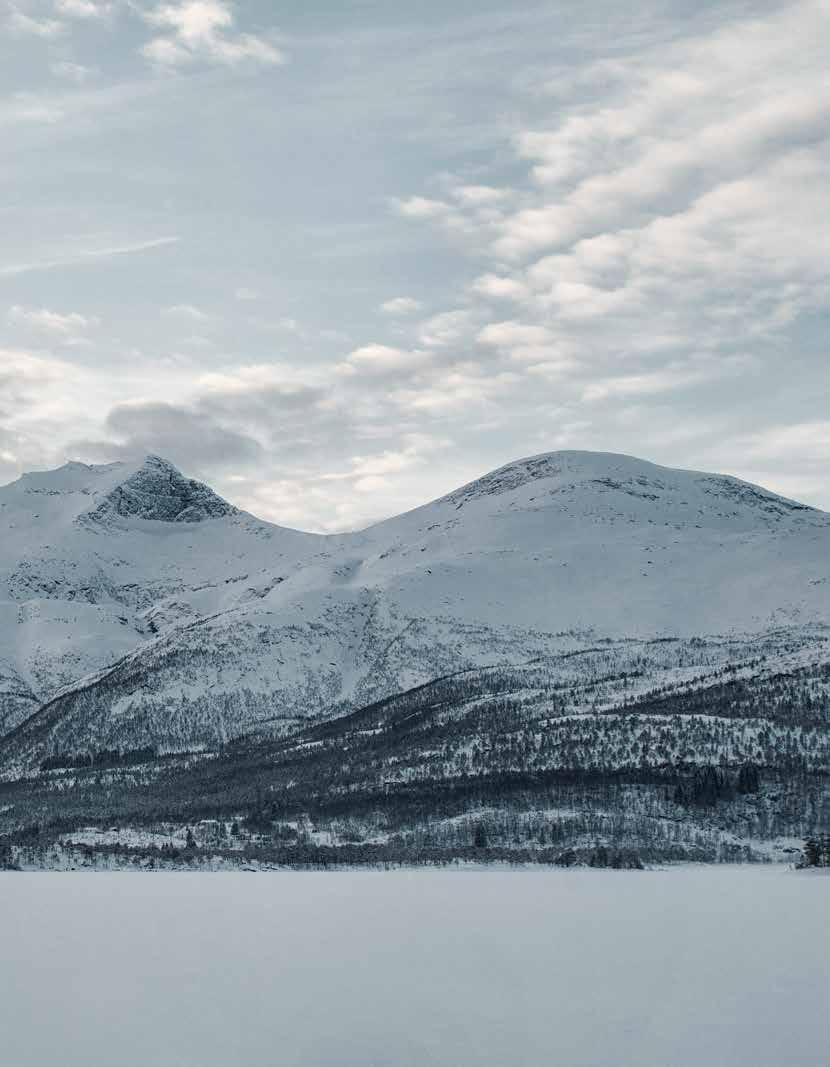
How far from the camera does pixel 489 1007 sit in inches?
2648

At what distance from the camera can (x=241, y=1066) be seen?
54.6 m

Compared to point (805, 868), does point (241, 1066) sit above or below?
above

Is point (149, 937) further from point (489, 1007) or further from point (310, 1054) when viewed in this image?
point (310, 1054)

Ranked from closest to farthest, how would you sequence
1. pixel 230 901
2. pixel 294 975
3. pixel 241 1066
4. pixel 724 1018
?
pixel 241 1066
pixel 724 1018
pixel 294 975
pixel 230 901

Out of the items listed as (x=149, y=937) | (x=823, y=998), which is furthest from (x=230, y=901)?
(x=823, y=998)

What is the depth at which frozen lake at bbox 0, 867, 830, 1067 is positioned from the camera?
189ft

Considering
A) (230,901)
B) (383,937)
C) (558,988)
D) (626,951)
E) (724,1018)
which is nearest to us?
(724,1018)

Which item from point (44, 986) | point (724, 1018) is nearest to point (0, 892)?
point (44, 986)

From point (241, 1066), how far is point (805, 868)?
152m

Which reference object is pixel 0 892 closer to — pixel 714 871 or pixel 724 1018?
pixel 714 871

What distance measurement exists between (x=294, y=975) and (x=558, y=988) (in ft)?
53.6

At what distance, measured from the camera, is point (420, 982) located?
247 ft

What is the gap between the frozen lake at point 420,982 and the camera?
57656mm

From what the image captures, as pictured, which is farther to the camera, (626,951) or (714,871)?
(714,871)
